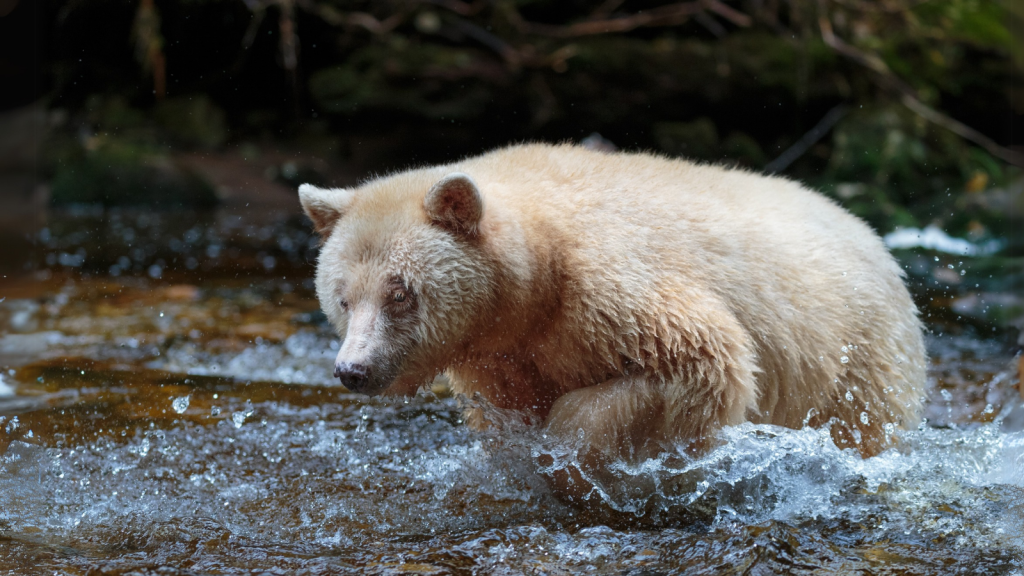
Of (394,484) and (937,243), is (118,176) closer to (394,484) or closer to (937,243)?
(394,484)

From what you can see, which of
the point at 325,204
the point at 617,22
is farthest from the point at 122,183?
the point at 325,204

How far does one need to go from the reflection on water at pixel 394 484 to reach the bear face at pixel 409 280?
62 cm

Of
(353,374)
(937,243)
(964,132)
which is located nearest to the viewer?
(353,374)

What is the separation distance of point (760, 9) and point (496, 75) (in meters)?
Result: 3.36

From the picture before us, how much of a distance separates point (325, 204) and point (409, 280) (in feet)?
1.95

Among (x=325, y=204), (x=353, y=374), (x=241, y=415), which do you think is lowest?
(x=241, y=415)

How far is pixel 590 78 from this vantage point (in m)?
11.4

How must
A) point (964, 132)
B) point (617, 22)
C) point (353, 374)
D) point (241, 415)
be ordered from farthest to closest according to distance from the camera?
point (617, 22) → point (964, 132) → point (241, 415) → point (353, 374)

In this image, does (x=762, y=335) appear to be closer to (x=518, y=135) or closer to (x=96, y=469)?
(x=96, y=469)

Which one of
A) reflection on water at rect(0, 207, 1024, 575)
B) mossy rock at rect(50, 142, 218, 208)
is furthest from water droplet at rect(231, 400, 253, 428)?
mossy rock at rect(50, 142, 218, 208)

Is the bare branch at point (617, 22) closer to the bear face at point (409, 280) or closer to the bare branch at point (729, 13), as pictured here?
the bare branch at point (729, 13)

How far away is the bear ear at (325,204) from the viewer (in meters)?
3.77

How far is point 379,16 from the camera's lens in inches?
461

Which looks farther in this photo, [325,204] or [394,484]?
[394,484]
